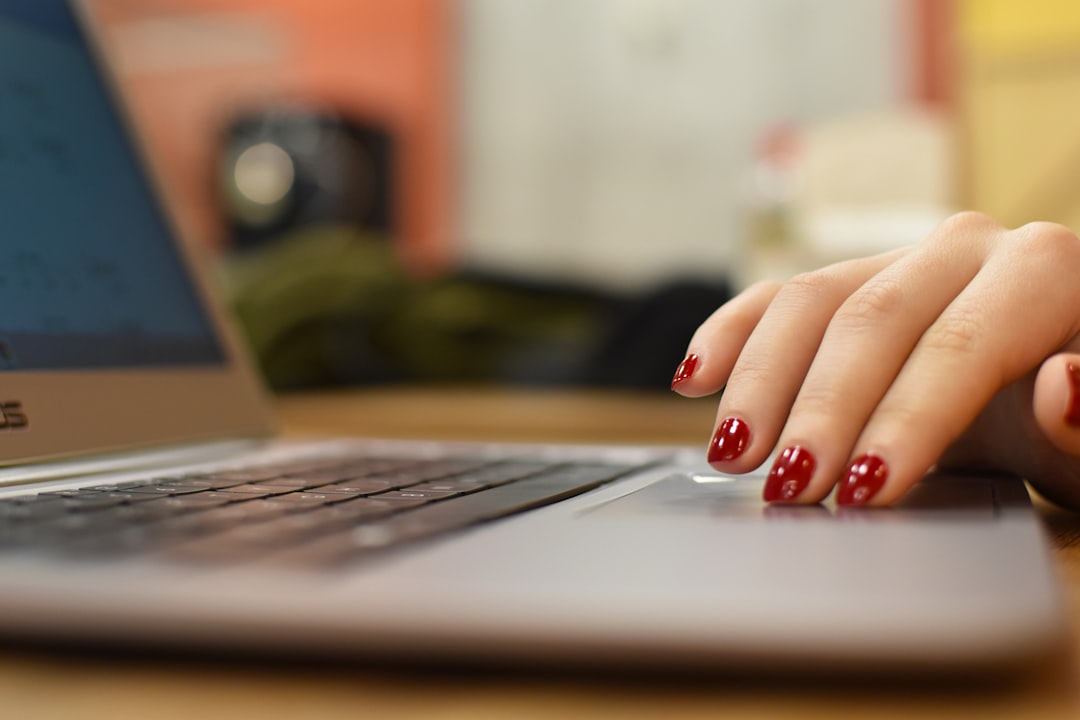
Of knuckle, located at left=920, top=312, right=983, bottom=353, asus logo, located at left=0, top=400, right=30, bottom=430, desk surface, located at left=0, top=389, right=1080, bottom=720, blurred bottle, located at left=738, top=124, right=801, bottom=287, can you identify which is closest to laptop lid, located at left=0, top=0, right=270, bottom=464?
asus logo, located at left=0, top=400, right=30, bottom=430

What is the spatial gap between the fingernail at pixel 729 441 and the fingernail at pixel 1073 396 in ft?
0.35

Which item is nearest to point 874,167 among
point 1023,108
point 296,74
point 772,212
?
point 772,212

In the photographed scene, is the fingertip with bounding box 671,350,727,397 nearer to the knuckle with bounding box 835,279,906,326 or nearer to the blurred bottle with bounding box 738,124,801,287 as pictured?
the knuckle with bounding box 835,279,906,326

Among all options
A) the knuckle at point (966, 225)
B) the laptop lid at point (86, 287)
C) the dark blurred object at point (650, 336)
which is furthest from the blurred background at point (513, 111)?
the knuckle at point (966, 225)

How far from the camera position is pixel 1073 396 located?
35 cm

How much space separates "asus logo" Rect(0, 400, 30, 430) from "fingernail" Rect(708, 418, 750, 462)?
0.94 feet

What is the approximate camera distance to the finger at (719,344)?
41 centimetres

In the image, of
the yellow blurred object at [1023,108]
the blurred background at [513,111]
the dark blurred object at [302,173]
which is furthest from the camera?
the dark blurred object at [302,173]

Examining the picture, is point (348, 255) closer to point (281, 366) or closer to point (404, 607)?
point (281, 366)

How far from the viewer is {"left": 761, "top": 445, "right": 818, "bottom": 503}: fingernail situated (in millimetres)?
340

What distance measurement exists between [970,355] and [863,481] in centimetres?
6

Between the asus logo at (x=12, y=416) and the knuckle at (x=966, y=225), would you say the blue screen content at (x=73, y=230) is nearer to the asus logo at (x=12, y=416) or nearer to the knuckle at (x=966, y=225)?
the asus logo at (x=12, y=416)

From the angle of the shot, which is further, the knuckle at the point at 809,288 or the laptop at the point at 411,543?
the knuckle at the point at 809,288

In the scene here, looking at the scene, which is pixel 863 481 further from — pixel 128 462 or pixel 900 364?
pixel 128 462
